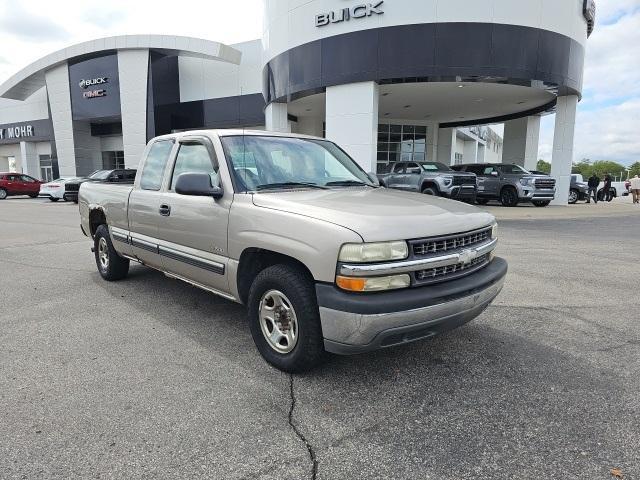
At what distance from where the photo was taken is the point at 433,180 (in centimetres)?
1694

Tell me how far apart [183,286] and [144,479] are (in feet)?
12.4

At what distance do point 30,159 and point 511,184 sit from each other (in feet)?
141

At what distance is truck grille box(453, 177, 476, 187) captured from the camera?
16844 mm

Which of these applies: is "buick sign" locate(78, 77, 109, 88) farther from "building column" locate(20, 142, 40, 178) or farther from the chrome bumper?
the chrome bumper

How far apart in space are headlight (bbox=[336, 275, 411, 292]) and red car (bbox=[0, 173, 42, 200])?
33.1 metres

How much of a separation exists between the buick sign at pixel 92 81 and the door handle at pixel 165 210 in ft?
107

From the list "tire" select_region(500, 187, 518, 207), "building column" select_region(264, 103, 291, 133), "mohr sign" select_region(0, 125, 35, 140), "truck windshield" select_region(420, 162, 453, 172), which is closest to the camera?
"truck windshield" select_region(420, 162, 453, 172)

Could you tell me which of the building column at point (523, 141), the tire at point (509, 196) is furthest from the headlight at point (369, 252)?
the building column at point (523, 141)

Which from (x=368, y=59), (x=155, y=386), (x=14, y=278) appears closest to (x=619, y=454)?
(x=155, y=386)

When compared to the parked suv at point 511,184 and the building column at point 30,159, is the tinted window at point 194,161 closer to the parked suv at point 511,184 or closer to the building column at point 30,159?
the parked suv at point 511,184

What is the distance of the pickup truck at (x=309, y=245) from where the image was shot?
2869 millimetres

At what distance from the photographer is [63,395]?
3104 millimetres

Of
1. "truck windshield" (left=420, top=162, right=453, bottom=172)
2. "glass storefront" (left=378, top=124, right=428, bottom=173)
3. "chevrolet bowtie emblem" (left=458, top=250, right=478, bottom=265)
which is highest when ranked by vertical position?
"glass storefront" (left=378, top=124, right=428, bottom=173)

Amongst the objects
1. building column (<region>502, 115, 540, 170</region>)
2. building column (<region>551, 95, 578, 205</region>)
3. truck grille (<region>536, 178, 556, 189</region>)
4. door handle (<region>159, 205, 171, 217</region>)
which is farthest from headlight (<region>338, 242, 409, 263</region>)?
building column (<region>502, 115, 540, 170</region>)
